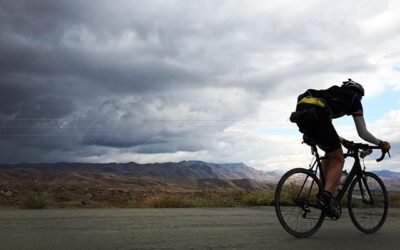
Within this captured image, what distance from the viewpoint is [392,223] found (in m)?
8.84

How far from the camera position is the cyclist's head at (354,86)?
7.10m

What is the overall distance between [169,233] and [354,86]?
3207 mm

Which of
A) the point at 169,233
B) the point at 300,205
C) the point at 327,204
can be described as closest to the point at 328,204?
the point at 327,204

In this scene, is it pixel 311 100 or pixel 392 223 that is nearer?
pixel 311 100

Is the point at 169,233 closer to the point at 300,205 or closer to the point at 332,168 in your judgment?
the point at 300,205

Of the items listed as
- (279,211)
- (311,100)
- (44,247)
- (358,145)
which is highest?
(311,100)

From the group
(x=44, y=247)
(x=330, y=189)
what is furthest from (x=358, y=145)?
(x=44, y=247)

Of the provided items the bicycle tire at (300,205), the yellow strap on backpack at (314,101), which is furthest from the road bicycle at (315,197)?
the yellow strap on backpack at (314,101)

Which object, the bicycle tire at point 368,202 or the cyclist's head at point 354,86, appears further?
the bicycle tire at point 368,202

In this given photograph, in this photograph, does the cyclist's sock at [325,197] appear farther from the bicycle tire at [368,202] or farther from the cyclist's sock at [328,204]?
the bicycle tire at [368,202]

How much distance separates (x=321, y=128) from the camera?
22.9 feet

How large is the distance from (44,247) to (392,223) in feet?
19.0

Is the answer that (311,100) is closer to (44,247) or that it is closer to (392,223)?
(392,223)

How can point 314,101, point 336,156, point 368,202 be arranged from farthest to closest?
point 368,202
point 336,156
point 314,101
